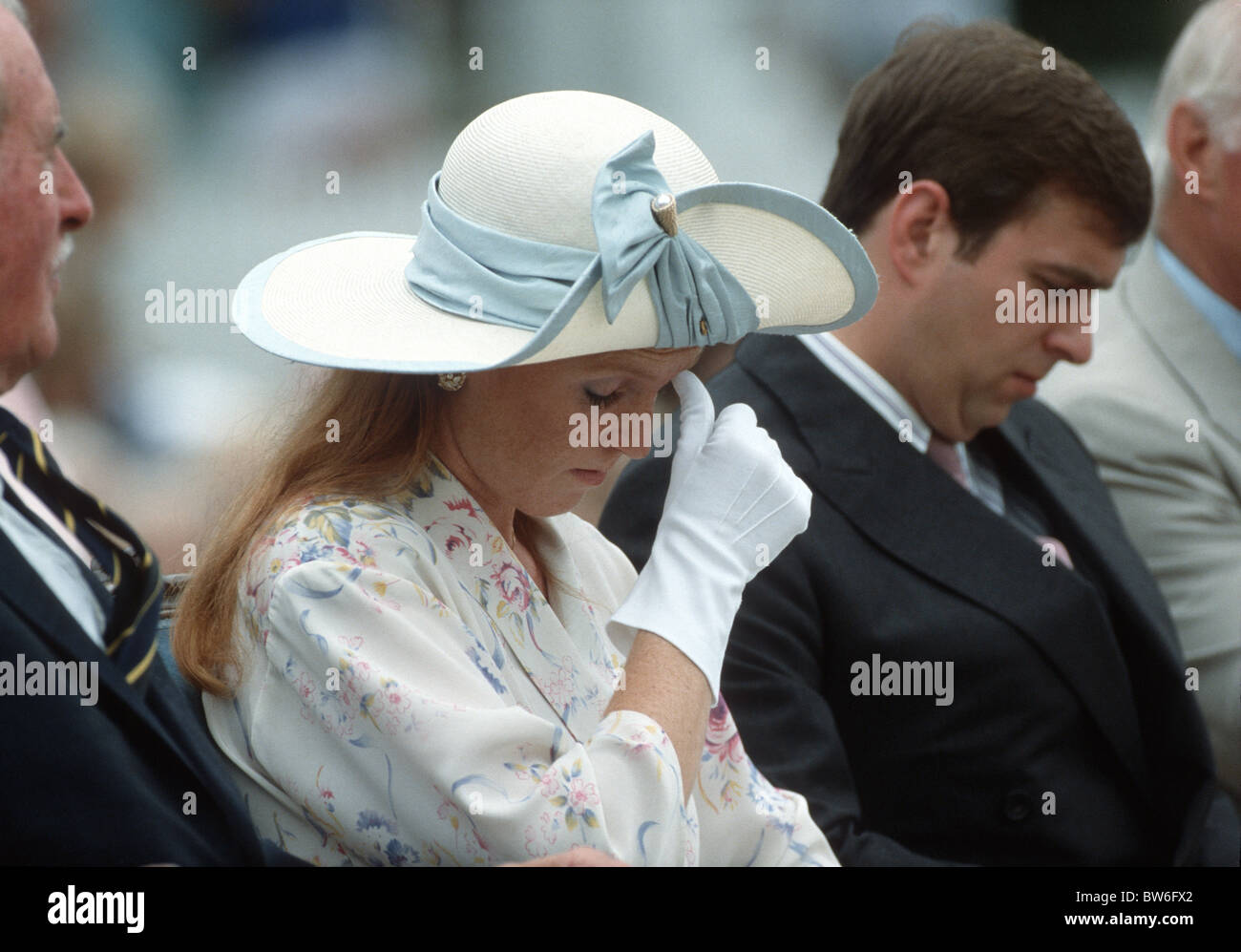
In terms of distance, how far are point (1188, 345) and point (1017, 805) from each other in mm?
942

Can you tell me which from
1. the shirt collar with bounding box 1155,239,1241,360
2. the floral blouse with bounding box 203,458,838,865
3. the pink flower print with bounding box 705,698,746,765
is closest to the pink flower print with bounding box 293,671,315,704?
the floral blouse with bounding box 203,458,838,865

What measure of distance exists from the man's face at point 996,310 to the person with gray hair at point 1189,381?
1.12 feet

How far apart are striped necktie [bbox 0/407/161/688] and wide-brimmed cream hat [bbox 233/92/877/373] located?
0.70ft

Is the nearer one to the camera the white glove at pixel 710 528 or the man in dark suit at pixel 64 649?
the man in dark suit at pixel 64 649

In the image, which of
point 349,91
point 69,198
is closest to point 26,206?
point 69,198

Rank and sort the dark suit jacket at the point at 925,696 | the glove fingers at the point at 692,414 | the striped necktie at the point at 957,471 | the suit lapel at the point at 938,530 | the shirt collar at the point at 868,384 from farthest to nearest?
the striped necktie at the point at 957,471 < the shirt collar at the point at 868,384 < the suit lapel at the point at 938,530 < the dark suit jacket at the point at 925,696 < the glove fingers at the point at 692,414

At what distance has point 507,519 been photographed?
1.57 metres

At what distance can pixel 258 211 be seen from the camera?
2.67 m

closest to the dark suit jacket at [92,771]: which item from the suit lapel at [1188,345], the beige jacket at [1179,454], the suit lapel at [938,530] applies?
the suit lapel at [938,530]

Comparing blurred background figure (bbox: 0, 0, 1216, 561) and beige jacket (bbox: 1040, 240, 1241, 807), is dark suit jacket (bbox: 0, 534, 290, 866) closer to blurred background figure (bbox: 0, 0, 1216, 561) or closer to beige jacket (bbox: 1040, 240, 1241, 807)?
blurred background figure (bbox: 0, 0, 1216, 561)

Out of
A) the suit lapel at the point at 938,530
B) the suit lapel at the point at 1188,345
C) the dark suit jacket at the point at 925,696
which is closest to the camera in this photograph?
the dark suit jacket at the point at 925,696

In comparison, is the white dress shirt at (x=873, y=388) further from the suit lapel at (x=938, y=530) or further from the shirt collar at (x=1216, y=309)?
the shirt collar at (x=1216, y=309)

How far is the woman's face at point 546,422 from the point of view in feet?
4.71

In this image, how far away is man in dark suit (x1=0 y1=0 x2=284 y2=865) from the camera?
1.17 metres
